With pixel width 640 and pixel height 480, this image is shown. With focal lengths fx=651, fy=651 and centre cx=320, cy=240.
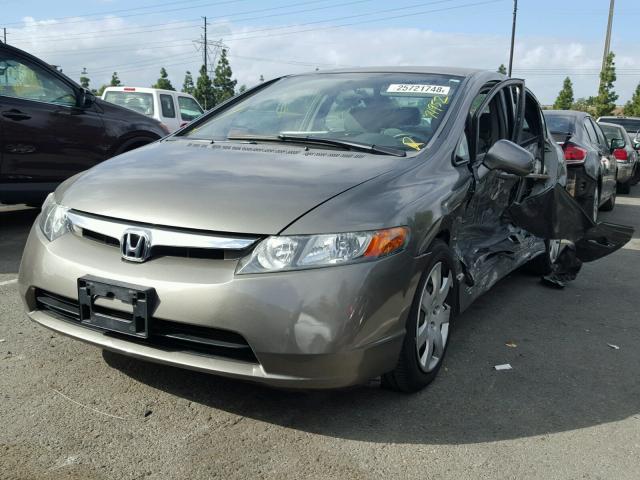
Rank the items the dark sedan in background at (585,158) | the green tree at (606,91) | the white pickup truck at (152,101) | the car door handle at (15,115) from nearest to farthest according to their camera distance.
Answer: the car door handle at (15,115) < the dark sedan in background at (585,158) < the white pickup truck at (152,101) < the green tree at (606,91)

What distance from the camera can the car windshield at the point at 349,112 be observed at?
357cm

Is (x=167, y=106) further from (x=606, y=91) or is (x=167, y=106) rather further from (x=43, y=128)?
(x=606, y=91)

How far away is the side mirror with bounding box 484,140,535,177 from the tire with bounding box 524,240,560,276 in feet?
6.37

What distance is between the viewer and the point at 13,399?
2869 mm

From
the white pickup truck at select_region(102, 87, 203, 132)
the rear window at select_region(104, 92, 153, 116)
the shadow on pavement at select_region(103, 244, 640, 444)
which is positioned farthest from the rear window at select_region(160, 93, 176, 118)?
the shadow on pavement at select_region(103, 244, 640, 444)

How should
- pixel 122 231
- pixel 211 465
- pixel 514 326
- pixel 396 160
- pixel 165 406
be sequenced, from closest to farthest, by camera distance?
1. pixel 211 465
2. pixel 122 231
3. pixel 165 406
4. pixel 396 160
5. pixel 514 326

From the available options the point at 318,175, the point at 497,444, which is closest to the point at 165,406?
the point at 318,175

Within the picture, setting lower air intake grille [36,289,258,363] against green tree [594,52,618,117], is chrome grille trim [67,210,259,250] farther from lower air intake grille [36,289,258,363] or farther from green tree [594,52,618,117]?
green tree [594,52,618,117]

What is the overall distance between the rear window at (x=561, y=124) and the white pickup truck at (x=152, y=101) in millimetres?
8447

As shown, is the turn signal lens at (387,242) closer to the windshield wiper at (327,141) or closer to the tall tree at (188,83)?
the windshield wiper at (327,141)

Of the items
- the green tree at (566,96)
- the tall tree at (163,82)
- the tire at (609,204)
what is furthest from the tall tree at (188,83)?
the tire at (609,204)

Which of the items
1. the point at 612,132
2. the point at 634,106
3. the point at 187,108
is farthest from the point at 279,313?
the point at 634,106

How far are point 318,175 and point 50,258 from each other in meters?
1.22

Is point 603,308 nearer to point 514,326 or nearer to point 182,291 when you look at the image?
point 514,326
